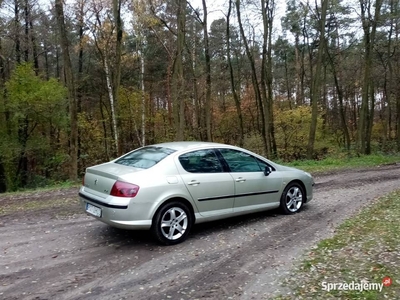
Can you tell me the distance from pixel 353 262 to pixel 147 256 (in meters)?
2.66

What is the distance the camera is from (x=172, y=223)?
496 centimetres

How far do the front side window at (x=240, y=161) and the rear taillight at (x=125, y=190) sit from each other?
185 cm

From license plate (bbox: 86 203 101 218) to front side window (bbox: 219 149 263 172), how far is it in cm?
227

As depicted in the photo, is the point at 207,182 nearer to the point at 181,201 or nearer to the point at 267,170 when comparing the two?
the point at 181,201

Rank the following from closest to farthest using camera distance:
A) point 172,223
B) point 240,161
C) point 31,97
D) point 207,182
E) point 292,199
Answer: point 172,223 < point 207,182 < point 240,161 < point 292,199 < point 31,97

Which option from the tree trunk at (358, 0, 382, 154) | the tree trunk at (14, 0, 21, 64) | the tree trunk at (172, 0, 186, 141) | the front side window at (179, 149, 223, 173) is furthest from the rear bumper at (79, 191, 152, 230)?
the tree trunk at (14, 0, 21, 64)

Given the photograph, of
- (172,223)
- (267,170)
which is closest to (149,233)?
(172,223)

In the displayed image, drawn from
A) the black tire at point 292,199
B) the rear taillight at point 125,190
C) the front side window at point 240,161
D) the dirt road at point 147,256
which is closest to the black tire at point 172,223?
the dirt road at point 147,256

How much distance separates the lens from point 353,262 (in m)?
4.14

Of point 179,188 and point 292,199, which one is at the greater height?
point 179,188

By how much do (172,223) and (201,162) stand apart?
Answer: 1129 millimetres

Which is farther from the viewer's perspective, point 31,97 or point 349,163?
point 31,97

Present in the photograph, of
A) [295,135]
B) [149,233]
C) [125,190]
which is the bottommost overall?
[149,233]

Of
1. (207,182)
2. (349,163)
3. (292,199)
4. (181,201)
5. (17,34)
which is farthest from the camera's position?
(17,34)
